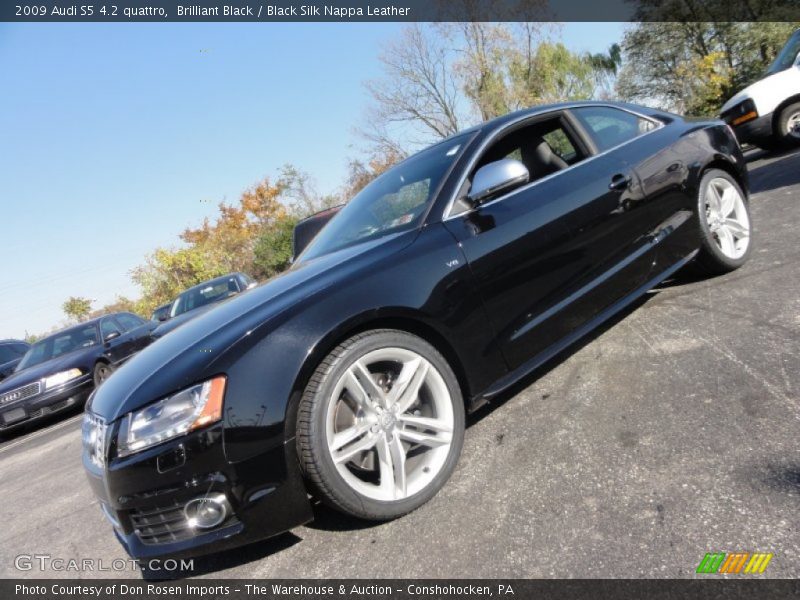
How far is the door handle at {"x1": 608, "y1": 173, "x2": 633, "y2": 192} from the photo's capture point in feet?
10.2

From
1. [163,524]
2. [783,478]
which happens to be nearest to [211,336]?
[163,524]

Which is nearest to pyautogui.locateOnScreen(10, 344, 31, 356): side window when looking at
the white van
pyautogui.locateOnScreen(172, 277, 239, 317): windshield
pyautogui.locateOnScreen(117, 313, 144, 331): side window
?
pyautogui.locateOnScreen(117, 313, 144, 331): side window

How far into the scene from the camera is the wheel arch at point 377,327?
1.97 meters

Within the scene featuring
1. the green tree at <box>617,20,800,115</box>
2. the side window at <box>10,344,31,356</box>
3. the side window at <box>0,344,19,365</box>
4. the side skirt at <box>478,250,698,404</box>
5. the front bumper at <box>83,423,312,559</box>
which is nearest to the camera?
the front bumper at <box>83,423,312,559</box>

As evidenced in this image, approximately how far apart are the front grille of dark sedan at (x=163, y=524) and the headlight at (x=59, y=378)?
699cm

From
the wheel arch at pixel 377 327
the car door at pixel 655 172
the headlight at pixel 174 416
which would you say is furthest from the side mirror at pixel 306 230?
the headlight at pixel 174 416

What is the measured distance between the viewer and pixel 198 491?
1.88 meters

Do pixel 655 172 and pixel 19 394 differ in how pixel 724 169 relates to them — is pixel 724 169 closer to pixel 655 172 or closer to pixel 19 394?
pixel 655 172

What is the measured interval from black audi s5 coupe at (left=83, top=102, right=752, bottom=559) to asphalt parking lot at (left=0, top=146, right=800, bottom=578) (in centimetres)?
25

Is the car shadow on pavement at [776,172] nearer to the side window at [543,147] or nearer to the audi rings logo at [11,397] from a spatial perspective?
the side window at [543,147]

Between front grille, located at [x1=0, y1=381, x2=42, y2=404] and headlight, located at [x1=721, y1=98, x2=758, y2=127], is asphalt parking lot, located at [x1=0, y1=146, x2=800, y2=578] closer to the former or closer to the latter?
front grille, located at [x1=0, y1=381, x2=42, y2=404]

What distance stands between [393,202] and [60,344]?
8.18 metres

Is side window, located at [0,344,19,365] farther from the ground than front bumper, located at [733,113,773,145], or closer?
farther from the ground

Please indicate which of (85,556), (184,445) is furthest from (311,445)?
(85,556)
